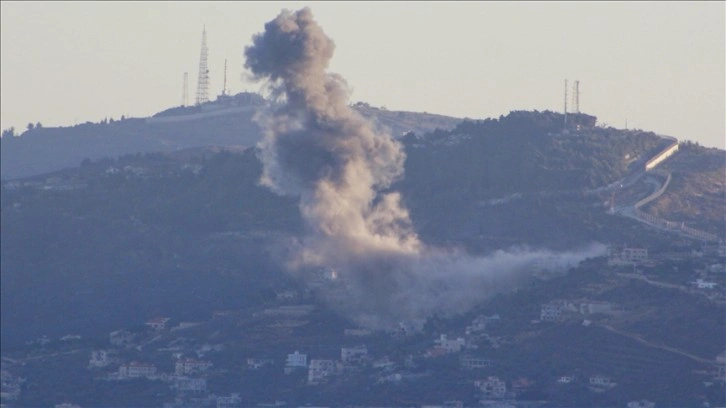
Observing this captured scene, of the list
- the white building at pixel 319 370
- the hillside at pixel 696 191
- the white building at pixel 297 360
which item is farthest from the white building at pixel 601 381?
the hillside at pixel 696 191

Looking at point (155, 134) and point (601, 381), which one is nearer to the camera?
point (601, 381)

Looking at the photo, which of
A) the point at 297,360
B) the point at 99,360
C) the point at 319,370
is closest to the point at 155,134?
the point at 99,360

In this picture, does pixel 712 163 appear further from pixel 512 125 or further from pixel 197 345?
pixel 197 345

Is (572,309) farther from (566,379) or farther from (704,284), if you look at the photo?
(566,379)

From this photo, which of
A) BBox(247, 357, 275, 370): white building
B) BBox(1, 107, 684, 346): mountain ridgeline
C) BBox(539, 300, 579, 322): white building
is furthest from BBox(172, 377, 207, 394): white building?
BBox(539, 300, 579, 322): white building

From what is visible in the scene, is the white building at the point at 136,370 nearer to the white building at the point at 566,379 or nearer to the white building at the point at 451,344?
the white building at the point at 451,344

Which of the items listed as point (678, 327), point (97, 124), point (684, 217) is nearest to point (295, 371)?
point (678, 327)
